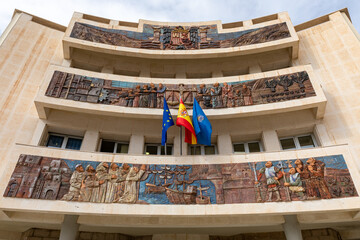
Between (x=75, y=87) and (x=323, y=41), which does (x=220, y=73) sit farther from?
(x=75, y=87)

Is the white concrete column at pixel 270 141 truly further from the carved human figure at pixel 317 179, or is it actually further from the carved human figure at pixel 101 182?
the carved human figure at pixel 101 182

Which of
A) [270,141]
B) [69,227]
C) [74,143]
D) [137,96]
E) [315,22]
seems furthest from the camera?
[315,22]

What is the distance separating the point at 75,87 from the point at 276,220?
10903 mm

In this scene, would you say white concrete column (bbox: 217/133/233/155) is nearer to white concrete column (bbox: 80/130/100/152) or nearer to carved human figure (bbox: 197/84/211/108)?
carved human figure (bbox: 197/84/211/108)

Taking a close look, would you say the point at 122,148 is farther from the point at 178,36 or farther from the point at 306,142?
the point at 306,142

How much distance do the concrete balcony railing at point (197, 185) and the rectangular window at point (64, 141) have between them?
95.8 inches

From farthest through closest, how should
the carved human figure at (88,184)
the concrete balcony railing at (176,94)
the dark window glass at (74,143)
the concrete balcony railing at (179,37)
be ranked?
the concrete balcony railing at (179,37) < the dark window glass at (74,143) < the concrete balcony railing at (176,94) < the carved human figure at (88,184)

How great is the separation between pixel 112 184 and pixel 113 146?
3.52m

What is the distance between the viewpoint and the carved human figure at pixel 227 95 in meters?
11.7

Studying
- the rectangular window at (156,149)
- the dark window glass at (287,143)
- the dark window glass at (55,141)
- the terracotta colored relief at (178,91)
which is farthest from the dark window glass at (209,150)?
the dark window glass at (55,141)

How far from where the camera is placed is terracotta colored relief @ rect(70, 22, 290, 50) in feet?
45.6

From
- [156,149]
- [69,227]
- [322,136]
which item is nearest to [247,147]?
[322,136]

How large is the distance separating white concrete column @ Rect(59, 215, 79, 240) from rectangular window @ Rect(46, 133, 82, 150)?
3.80 meters

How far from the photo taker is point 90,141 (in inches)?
450
